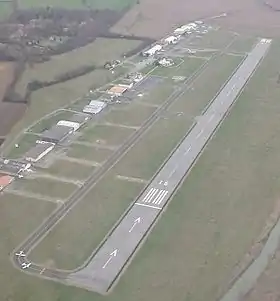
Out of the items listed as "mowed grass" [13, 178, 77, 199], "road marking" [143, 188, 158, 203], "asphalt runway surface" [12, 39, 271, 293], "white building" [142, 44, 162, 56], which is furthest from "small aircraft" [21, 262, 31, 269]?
"white building" [142, 44, 162, 56]

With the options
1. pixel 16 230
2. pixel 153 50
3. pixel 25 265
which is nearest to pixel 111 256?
pixel 25 265

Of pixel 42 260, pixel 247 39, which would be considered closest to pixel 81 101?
pixel 42 260

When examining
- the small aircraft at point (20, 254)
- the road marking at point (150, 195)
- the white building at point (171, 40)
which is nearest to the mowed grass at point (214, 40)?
the white building at point (171, 40)

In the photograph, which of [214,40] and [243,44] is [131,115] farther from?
[243,44]

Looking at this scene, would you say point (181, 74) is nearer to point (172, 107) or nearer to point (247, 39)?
point (172, 107)

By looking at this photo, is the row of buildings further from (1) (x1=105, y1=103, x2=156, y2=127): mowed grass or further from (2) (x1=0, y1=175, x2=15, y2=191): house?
(2) (x1=0, y1=175, x2=15, y2=191): house
